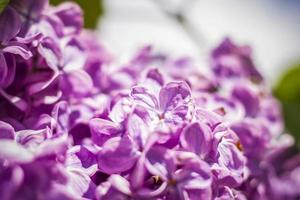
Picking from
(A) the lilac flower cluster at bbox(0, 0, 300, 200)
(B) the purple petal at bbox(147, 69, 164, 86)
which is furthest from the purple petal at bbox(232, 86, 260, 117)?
(B) the purple petal at bbox(147, 69, 164, 86)

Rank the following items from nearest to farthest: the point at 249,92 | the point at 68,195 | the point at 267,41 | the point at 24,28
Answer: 1. the point at 68,195
2. the point at 24,28
3. the point at 249,92
4. the point at 267,41

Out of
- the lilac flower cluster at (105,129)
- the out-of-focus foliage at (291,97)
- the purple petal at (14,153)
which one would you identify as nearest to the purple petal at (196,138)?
the lilac flower cluster at (105,129)

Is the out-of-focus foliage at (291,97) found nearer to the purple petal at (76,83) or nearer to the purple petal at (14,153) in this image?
the purple petal at (76,83)

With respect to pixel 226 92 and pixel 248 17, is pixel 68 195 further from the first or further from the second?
pixel 248 17

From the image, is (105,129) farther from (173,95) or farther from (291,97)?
(291,97)

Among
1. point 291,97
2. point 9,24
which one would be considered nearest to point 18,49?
point 9,24

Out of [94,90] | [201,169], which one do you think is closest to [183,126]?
[201,169]
